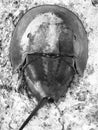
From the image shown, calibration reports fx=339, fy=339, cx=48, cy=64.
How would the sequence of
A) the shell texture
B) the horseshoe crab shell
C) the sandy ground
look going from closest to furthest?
the shell texture, the horseshoe crab shell, the sandy ground

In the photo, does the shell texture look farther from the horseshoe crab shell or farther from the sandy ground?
the sandy ground

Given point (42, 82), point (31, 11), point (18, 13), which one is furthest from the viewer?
point (18, 13)

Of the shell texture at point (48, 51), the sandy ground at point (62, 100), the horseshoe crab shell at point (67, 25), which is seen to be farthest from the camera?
the sandy ground at point (62, 100)

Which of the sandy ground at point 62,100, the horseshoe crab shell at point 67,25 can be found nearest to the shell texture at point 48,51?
the horseshoe crab shell at point 67,25

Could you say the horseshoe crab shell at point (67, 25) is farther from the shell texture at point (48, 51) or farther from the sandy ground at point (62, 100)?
the sandy ground at point (62, 100)

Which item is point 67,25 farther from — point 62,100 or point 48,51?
point 62,100

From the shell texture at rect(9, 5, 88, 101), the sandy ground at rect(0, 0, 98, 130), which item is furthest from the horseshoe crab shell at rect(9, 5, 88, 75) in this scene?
the sandy ground at rect(0, 0, 98, 130)

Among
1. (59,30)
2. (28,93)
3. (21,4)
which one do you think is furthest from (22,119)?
(21,4)

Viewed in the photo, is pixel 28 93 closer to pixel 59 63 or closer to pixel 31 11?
pixel 59 63
